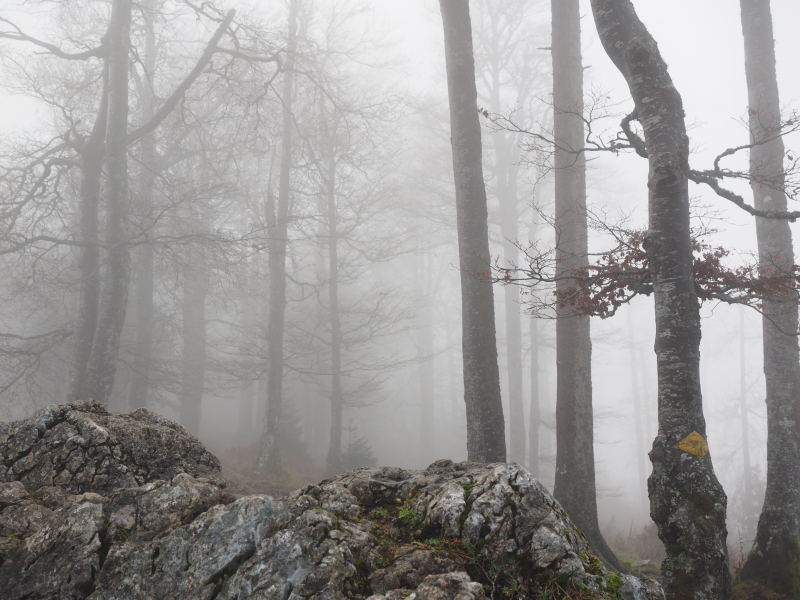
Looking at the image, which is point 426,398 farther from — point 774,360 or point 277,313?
point 774,360

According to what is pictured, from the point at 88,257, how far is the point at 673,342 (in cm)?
1155

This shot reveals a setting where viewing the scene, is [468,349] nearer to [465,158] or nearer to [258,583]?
[465,158]

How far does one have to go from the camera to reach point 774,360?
661 cm

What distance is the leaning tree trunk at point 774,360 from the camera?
5629 mm

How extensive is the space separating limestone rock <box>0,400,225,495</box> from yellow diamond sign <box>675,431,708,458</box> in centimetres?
353

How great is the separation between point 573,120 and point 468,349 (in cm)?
439

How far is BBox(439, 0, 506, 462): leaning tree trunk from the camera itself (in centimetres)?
648

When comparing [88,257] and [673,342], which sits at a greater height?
[88,257]

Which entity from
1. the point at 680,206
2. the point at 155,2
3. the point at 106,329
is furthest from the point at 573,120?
the point at 155,2

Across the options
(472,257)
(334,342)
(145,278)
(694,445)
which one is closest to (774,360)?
(694,445)

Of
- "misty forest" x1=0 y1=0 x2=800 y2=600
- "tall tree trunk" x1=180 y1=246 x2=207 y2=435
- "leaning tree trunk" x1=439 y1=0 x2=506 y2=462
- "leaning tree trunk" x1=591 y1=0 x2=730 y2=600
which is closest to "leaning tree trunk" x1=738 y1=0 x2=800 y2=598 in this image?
"misty forest" x1=0 y1=0 x2=800 y2=600

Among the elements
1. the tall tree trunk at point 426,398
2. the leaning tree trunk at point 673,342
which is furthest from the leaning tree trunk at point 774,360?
the tall tree trunk at point 426,398

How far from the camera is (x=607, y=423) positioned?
166 ft

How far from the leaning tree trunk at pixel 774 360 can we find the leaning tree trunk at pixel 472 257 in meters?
3.17
